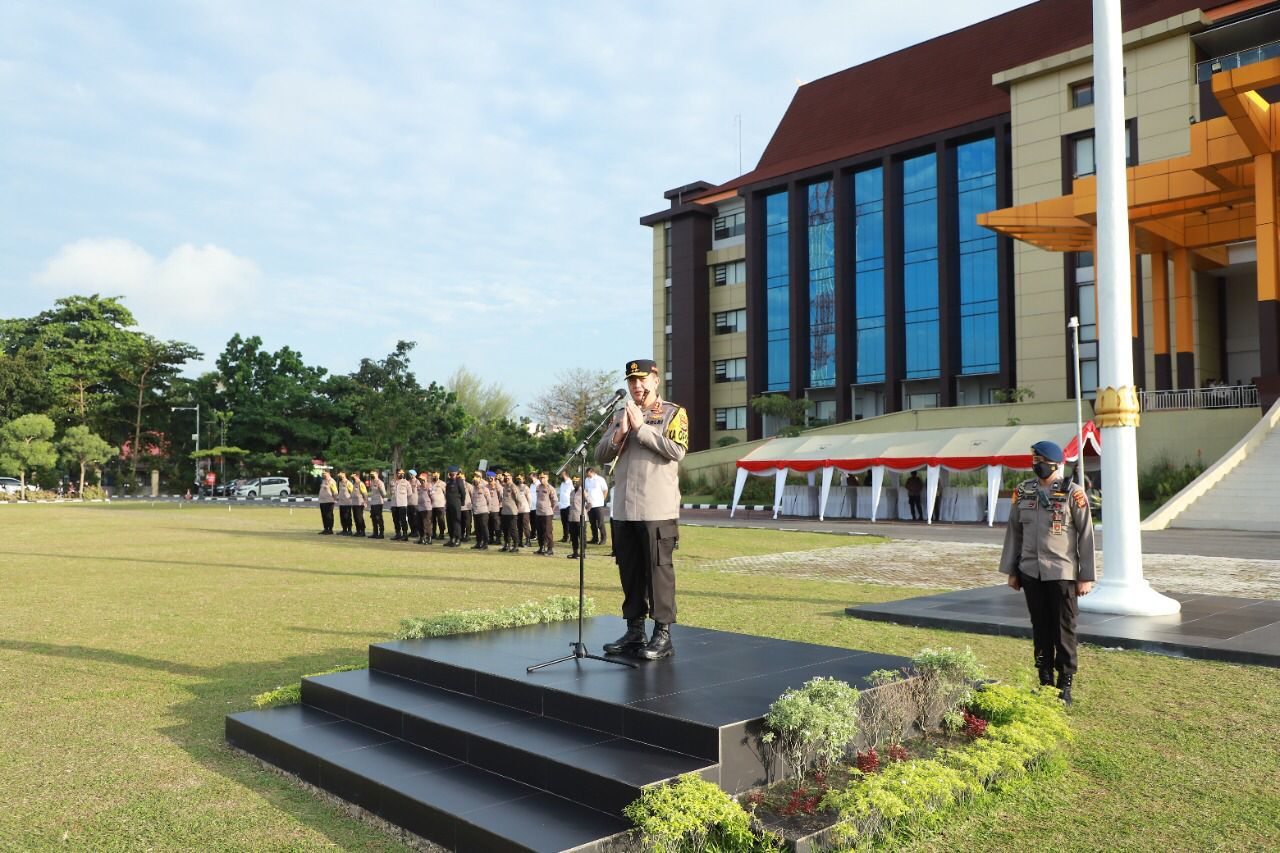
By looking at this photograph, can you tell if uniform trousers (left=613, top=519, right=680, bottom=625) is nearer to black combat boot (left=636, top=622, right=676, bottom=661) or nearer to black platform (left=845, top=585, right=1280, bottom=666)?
black combat boot (left=636, top=622, right=676, bottom=661)

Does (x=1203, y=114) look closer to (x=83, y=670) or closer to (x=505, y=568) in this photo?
(x=505, y=568)

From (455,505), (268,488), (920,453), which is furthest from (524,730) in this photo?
(268,488)

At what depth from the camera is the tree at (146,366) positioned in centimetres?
6512

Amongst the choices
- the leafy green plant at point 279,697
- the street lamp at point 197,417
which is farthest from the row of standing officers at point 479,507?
the street lamp at point 197,417

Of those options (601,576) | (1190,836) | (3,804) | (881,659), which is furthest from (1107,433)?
(3,804)

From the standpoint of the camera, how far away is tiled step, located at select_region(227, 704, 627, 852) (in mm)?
3982

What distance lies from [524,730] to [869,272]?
44.1m

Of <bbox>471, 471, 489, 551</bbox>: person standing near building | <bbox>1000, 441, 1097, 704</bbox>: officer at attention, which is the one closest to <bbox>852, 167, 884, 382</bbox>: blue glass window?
<bbox>471, 471, 489, 551</bbox>: person standing near building

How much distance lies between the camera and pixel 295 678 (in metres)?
7.23

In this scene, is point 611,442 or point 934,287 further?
point 934,287

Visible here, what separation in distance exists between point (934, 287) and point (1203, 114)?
43.3ft

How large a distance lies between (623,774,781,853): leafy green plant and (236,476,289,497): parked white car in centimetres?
5789

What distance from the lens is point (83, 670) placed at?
298 inches

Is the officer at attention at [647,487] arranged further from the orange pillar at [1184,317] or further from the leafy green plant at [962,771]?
the orange pillar at [1184,317]
